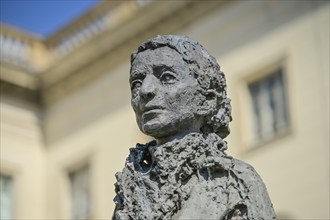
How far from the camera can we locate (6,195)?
1227 inches

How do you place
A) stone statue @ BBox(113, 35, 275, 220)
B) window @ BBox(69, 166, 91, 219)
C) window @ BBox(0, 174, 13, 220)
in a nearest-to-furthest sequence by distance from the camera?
1. stone statue @ BBox(113, 35, 275, 220)
2. window @ BBox(69, 166, 91, 219)
3. window @ BBox(0, 174, 13, 220)

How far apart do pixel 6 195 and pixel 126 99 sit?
150 inches

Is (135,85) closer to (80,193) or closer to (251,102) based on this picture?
(251,102)

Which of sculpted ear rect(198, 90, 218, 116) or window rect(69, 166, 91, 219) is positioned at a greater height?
window rect(69, 166, 91, 219)

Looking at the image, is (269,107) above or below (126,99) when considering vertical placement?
below

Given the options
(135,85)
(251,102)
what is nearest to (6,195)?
(251,102)

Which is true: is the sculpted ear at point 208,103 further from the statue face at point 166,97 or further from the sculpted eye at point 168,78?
the sculpted eye at point 168,78

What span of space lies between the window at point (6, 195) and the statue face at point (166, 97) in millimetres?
25069

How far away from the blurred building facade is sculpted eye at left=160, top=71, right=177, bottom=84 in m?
18.3

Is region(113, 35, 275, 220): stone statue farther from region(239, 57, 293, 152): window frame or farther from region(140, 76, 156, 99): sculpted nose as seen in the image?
region(239, 57, 293, 152): window frame

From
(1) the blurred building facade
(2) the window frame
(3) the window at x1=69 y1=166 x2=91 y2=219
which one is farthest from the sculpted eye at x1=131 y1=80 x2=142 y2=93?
(3) the window at x1=69 y1=166 x2=91 y2=219

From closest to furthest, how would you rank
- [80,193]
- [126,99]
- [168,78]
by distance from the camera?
[168,78], [126,99], [80,193]

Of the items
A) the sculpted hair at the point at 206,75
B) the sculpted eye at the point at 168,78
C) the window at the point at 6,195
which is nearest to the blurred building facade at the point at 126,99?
the window at the point at 6,195

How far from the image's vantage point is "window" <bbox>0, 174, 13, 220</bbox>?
102 feet
